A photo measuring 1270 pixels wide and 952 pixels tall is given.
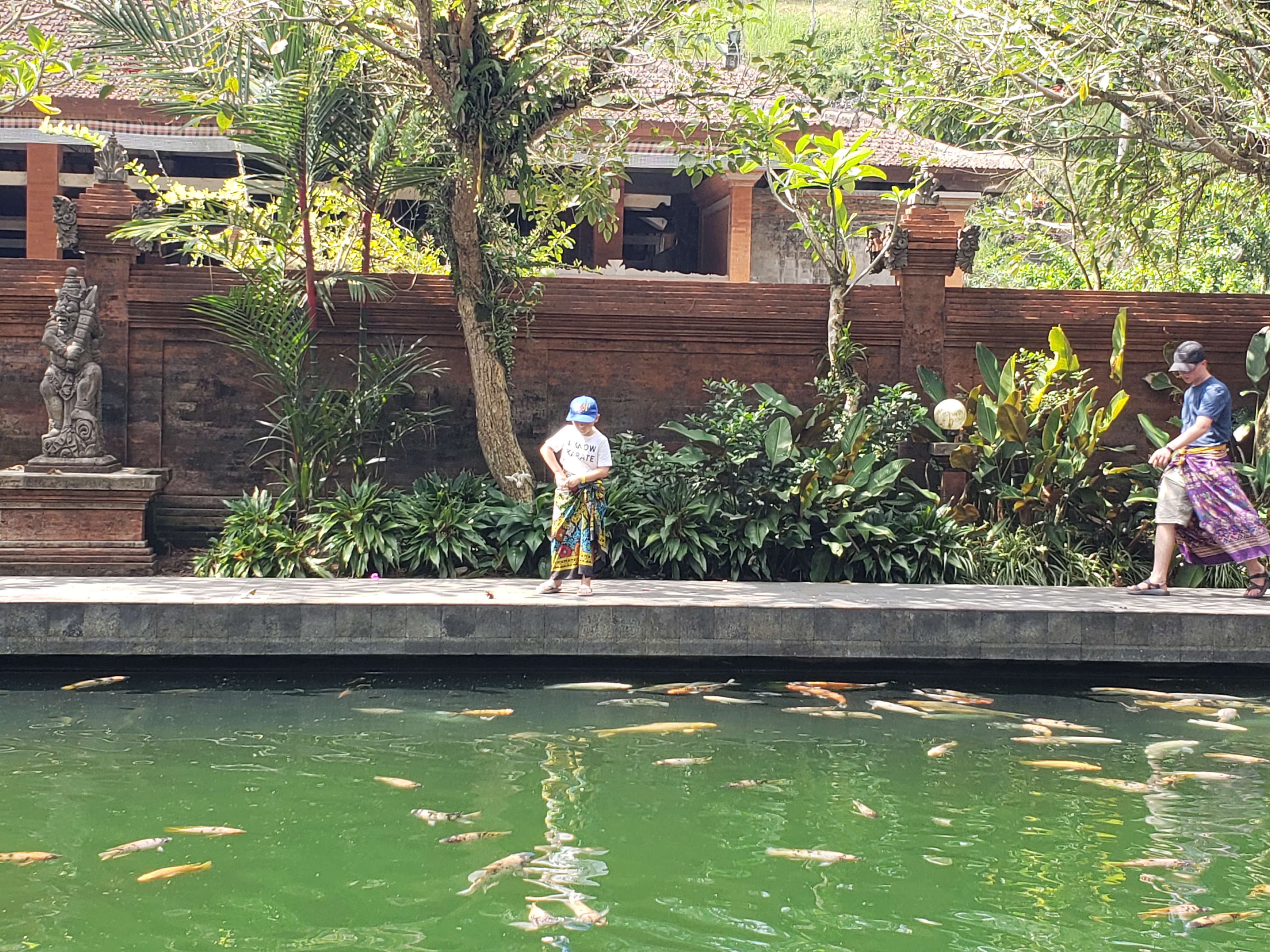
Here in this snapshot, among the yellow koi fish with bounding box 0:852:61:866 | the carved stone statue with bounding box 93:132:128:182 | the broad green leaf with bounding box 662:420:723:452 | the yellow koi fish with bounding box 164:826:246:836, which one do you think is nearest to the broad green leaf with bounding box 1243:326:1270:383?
the broad green leaf with bounding box 662:420:723:452

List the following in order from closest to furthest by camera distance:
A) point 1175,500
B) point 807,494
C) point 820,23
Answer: point 1175,500 → point 807,494 → point 820,23

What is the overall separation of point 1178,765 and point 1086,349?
5243mm

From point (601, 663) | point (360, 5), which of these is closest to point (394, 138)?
point (360, 5)

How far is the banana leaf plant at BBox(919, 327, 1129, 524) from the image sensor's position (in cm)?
885

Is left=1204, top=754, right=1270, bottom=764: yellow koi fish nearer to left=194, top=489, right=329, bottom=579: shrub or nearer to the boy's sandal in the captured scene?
the boy's sandal

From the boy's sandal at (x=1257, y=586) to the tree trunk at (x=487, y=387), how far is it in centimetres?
450

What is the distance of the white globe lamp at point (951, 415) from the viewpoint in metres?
9.18

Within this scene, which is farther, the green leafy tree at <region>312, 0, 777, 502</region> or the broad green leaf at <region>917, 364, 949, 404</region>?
the broad green leaf at <region>917, 364, 949, 404</region>

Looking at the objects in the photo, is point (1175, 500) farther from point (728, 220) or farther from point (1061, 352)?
point (728, 220)

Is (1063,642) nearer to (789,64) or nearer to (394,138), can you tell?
(789,64)

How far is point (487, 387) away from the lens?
9.09 m

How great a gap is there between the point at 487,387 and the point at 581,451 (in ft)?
5.88

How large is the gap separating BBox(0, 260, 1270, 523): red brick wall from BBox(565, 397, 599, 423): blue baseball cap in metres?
2.20

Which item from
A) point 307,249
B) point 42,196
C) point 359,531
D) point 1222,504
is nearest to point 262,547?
point 359,531
